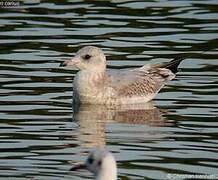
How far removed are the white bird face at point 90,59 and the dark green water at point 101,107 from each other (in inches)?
22.3

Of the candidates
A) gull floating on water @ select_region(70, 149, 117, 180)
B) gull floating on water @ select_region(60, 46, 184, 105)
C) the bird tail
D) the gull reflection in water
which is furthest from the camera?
the bird tail

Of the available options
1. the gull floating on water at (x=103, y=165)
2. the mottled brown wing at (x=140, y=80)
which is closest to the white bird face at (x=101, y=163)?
the gull floating on water at (x=103, y=165)

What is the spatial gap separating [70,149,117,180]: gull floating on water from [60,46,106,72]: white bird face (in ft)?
21.8

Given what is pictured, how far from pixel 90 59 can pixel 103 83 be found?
446mm

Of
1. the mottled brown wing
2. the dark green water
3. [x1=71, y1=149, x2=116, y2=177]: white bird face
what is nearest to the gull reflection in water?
the dark green water

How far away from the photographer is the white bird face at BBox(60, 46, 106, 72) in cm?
1789

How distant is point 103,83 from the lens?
58.6 feet

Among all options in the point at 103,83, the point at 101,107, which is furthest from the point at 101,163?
the point at 103,83

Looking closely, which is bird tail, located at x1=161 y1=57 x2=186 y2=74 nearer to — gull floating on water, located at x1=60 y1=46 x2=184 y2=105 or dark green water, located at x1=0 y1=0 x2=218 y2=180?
dark green water, located at x1=0 y1=0 x2=218 y2=180

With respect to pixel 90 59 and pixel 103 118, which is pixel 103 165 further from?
pixel 90 59

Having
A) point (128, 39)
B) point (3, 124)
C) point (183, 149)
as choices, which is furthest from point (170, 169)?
point (128, 39)

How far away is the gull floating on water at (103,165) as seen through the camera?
1088 cm

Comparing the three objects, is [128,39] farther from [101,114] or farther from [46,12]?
[101,114]

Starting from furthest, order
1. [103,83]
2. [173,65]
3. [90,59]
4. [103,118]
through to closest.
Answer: [173,65] → [90,59] → [103,83] → [103,118]
